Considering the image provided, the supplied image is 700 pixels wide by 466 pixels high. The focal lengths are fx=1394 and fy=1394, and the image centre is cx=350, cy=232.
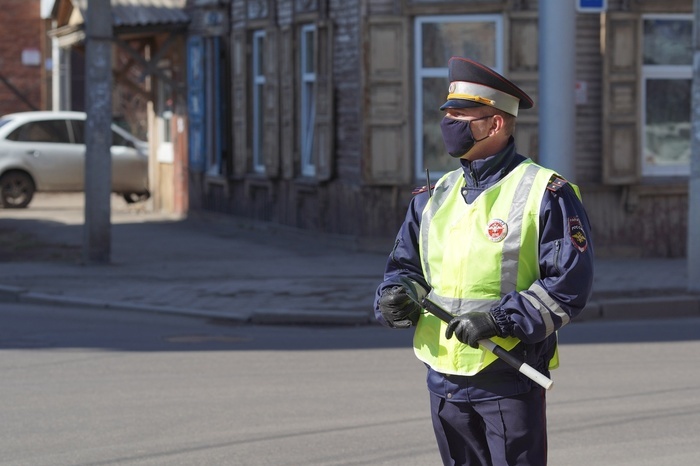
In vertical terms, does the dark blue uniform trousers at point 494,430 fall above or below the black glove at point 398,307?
below

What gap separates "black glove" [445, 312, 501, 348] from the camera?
12.9 ft

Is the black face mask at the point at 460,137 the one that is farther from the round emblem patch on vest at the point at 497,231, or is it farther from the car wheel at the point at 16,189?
the car wheel at the point at 16,189

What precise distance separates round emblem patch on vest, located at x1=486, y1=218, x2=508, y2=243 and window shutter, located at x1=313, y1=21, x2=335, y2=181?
44.7ft

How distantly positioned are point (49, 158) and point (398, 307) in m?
21.5

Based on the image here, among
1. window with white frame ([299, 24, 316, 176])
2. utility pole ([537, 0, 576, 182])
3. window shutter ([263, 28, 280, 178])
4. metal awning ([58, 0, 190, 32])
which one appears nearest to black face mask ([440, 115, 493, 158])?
utility pole ([537, 0, 576, 182])

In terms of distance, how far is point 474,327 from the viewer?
3930 mm

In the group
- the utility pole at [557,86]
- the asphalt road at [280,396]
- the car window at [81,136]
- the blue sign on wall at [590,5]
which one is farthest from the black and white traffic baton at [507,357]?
the car window at [81,136]

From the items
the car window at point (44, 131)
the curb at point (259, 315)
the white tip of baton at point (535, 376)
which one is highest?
the car window at point (44, 131)

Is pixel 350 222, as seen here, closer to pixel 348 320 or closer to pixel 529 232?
pixel 348 320

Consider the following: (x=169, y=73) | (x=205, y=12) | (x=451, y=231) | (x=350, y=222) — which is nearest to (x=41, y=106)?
(x=169, y=73)

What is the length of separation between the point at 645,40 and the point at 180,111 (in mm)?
9182

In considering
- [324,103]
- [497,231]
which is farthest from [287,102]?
[497,231]

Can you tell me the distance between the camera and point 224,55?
21.7 m

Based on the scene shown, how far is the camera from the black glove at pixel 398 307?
411cm
